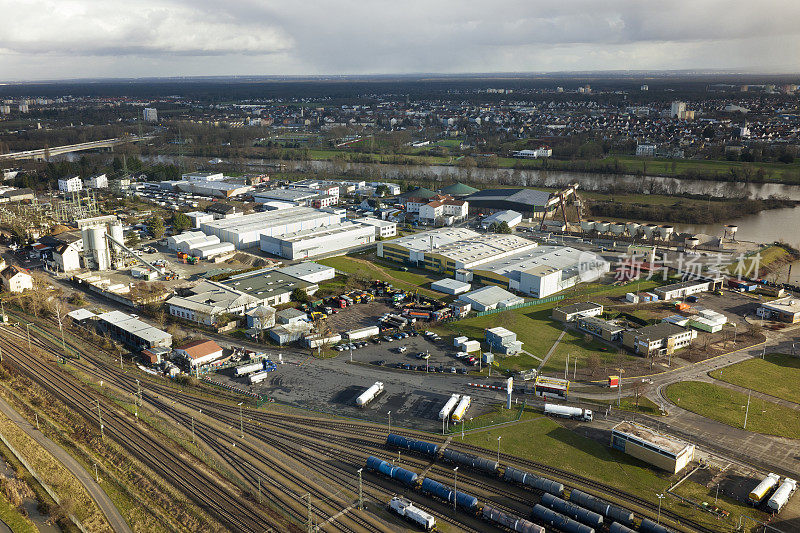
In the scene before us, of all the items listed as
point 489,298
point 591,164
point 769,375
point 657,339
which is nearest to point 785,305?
point 769,375

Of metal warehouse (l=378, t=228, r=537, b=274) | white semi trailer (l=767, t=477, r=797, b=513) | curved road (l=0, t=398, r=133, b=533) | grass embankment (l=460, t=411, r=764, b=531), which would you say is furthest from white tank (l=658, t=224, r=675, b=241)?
curved road (l=0, t=398, r=133, b=533)

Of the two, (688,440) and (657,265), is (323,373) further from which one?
(657,265)

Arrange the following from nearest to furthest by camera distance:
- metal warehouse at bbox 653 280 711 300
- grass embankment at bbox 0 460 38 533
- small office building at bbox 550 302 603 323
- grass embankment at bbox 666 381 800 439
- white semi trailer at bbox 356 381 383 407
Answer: grass embankment at bbox 0 460 38 533
grass embankment at bbox 666 381 800 439
white semi trailer at bbox 356 381 383 407
small office building at bbox 550 302 603 323
metal warehouse at bbox 653 280 711 300

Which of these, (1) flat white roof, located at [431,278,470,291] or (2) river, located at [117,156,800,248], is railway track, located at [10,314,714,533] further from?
(2) river, located at [117,156,800,248]

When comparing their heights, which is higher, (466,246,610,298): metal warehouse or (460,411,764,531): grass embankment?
(466,246,610,298): metal warehouse

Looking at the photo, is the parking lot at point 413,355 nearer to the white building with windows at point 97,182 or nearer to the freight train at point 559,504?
the freight train at point 559,504

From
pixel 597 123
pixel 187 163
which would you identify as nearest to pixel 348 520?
pixel 187 163

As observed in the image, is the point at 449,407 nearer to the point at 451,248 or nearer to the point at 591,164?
the point at 451,248
